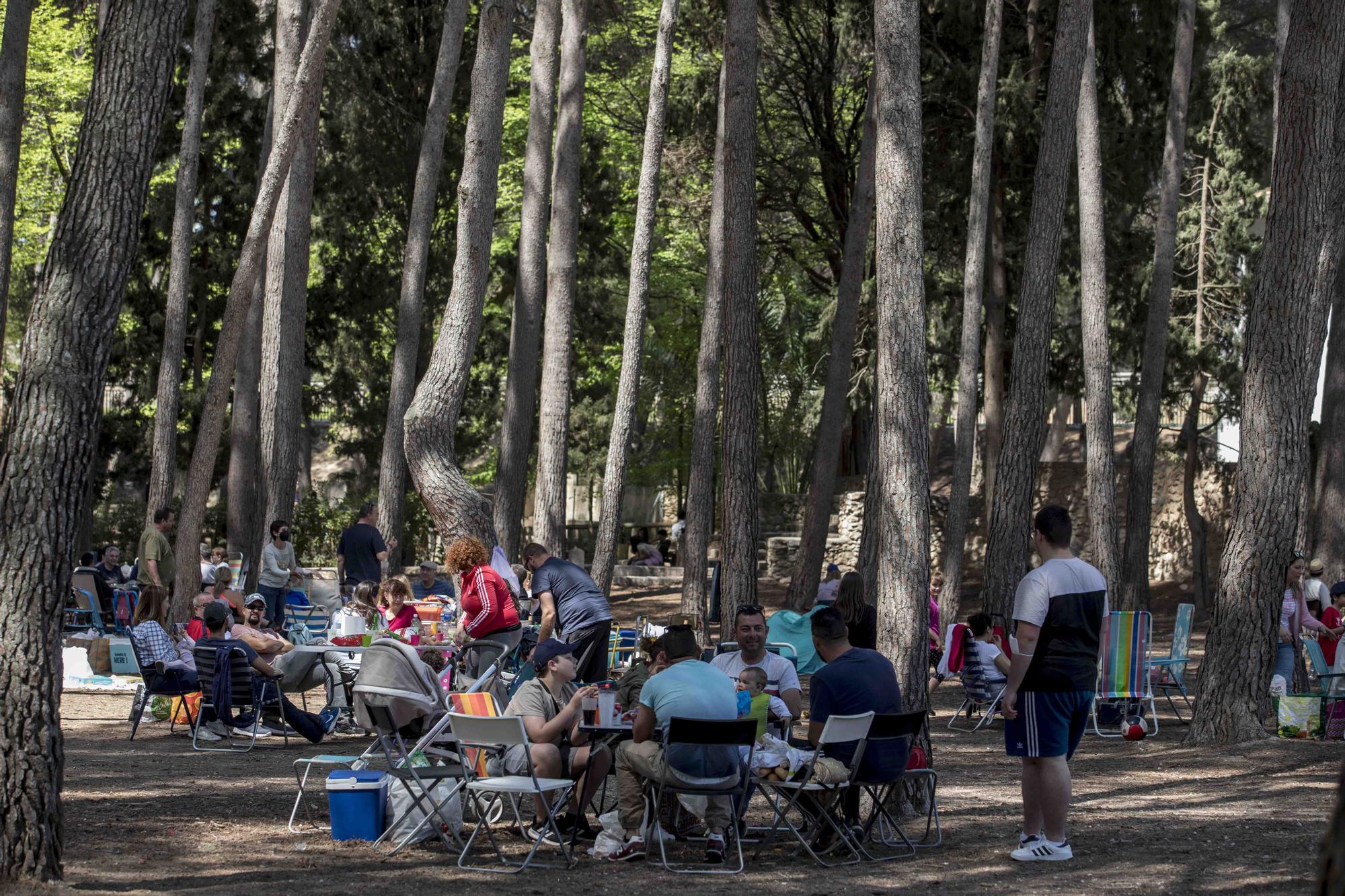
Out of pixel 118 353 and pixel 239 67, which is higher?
pixel 239 67

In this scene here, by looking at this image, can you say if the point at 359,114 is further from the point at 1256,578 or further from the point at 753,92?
the point at 1256,578

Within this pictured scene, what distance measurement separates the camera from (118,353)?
29156mm

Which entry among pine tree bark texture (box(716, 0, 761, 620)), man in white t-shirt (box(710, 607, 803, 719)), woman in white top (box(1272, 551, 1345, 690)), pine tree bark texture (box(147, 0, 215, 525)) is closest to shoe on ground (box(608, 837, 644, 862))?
man in white t-shirt (box(710, 607, 803, 719))

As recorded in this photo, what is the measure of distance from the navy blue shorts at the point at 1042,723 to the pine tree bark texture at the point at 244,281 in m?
10.5

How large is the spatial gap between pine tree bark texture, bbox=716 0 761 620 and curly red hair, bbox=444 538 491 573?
4255mm

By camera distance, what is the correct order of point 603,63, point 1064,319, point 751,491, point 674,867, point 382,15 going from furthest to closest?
point 1064,319, point 603,63, point 382,15, point 751,491, point 674,867

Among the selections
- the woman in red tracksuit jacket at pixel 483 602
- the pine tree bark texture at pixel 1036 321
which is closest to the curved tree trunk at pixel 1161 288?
the pine tree bark texture at pixel 1036 321

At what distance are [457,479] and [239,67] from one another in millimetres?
18629

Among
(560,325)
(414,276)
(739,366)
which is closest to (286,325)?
(414,276)

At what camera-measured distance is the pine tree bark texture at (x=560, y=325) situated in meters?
19.6

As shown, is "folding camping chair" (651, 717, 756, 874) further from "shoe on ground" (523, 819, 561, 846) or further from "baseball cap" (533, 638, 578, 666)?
"baseball cap" (533, 638, 578, 666)

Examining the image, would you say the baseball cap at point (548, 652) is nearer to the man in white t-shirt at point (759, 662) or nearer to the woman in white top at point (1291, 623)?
the man in white t-shirt at point (759, 662)

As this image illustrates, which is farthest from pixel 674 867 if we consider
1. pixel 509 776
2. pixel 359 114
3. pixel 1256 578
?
pixel 359 114

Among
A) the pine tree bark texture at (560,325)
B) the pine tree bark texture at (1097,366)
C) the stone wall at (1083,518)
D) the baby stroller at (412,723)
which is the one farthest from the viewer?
the stone wall at (1083,518)
